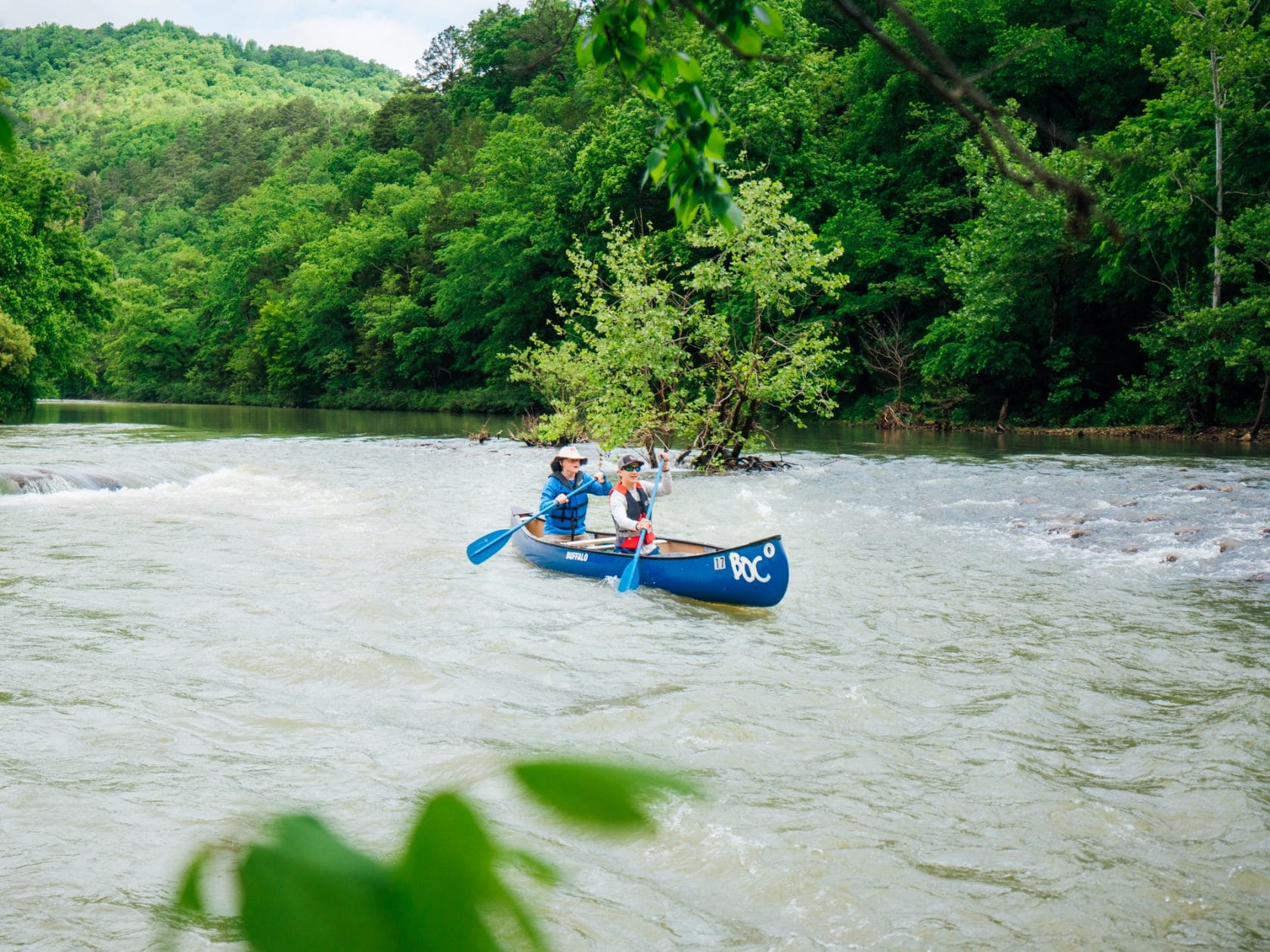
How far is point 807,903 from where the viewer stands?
4520 mm

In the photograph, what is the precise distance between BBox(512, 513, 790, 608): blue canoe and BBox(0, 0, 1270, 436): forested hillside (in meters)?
3.80

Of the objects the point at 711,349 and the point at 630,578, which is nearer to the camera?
the point at 630,578

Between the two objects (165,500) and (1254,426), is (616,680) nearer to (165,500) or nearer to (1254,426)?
(165,500)

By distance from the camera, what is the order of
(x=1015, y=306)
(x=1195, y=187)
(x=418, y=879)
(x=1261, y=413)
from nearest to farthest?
(x=418, y=879)
(x=1261, y=413)
(x=1195, y=187)
(x=1015, y=306)

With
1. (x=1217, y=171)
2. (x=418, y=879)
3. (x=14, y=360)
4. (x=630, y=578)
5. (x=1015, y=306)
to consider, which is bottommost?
(x=630, y=578)

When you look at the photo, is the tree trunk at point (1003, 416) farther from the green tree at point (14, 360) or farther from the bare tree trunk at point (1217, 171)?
the green tree at point (14, 360)

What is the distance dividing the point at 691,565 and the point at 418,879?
971 centimetres

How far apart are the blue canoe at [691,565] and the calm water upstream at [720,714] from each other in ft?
0.59

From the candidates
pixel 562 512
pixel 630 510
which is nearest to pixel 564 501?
pixel 562 512

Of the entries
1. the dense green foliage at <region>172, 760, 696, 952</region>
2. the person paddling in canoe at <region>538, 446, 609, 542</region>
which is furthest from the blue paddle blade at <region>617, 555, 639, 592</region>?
the dense green foliage at <region>172, 760, 696, 952</region>

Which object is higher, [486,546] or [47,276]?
[47,276]

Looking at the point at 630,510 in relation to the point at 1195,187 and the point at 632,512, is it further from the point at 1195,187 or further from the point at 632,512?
the point at 1195,187

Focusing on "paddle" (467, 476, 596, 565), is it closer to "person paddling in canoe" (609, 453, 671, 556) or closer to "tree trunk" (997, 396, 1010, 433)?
"person paddling in canoe" (609, 453, 671, 556)

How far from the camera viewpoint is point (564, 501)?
1220cm
